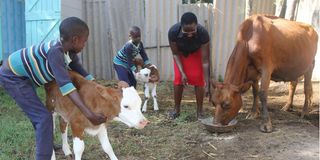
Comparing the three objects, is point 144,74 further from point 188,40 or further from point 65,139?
point 65,139

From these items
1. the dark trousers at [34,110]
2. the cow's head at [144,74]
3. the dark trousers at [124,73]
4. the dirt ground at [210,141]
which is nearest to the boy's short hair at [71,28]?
the dark trousers at [34,110]

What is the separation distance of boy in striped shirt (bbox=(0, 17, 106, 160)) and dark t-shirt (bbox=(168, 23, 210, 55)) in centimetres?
Result: 254

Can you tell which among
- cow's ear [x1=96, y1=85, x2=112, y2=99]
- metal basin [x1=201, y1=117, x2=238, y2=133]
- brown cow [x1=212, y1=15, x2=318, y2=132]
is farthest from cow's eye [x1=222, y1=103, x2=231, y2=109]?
cow's ear [x1=96, y1=85, x2=112, y2=99]

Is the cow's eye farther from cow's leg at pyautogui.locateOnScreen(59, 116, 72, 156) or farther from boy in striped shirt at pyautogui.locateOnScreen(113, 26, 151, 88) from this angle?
cow's leg at pyautogui.locateOnScreen(59, 116, 72, 156)

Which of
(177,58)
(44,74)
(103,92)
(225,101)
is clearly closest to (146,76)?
(177,58)

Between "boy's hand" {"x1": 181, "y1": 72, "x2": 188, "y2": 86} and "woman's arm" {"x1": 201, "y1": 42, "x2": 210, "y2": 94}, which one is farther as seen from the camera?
"boy's hand" {"x1": 181, "y1": 72, "x2": 188, "y2": 86}

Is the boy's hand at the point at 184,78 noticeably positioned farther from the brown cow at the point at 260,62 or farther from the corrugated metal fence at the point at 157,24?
the corrugated metal fence at the point at 157,24

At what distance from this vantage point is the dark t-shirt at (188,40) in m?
5.93

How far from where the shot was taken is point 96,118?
3463 millimetres

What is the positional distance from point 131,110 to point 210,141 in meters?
1.93

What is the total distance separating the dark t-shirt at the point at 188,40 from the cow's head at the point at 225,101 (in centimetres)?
89

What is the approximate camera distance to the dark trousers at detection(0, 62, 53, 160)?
359 centimetres

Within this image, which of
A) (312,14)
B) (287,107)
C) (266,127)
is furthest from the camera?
(312,14)

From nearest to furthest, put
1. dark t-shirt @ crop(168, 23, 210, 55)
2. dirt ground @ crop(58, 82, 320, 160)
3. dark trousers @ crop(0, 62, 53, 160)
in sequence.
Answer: dark trousers @ crop(0, 62, 53, 160), dirt ground @ crop(58, 82, 320, 160), dark t-shirt @ crop(168, 23, 210, 55)
